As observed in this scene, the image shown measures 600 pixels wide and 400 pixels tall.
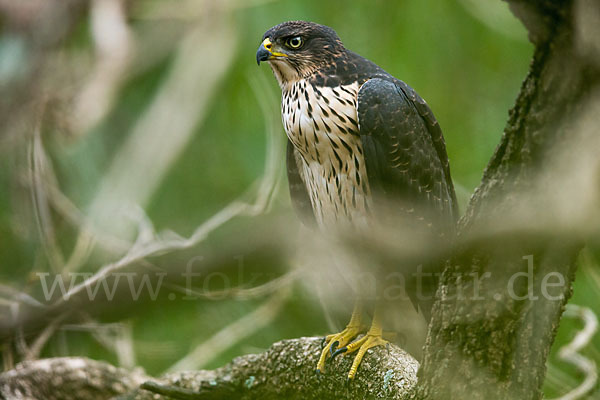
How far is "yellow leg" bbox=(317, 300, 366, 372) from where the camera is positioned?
2.58 metres

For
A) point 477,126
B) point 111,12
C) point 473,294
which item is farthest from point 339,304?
point 111,12

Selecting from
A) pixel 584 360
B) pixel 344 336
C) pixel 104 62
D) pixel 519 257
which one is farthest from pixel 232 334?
pixel 519 257

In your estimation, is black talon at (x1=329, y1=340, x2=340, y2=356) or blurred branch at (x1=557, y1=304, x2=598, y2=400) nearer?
black talon at (x1=329, y1=340, x2=340, y2=356)

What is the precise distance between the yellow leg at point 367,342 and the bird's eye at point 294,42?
116cm

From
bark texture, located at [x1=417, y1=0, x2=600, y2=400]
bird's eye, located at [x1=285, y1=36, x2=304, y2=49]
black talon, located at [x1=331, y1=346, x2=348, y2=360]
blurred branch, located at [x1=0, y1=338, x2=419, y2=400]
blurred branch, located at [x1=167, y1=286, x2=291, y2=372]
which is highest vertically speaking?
bird's eye, located at [x1=285, y1=36, x2=304, y2=49]

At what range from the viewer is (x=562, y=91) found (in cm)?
125

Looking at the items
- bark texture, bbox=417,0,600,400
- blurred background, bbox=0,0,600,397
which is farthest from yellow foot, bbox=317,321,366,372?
blurred background, bbox=0,0,600,397

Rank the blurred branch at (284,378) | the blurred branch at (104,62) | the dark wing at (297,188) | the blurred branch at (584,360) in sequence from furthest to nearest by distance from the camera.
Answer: the blurred branch at (104,62) → the blurred branch at (584,360) → the dark wing at (297,188) → the blurred branch at (284,378)

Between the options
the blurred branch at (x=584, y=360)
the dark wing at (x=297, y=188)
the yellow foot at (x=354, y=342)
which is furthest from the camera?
the blurred branch at (x=584, y=360)

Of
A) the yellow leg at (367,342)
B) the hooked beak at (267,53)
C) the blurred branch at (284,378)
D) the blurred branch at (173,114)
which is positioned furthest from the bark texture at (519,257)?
the blurred branch at (173,114)

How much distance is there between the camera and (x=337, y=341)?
105 inches

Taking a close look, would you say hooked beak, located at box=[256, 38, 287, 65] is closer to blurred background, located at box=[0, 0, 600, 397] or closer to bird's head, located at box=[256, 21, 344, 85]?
bird's head, located at box=[256, 21, 344, 85]

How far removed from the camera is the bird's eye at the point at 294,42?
2.85m

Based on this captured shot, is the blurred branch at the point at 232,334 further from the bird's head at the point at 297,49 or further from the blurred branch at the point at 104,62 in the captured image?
the blurred branch at the point at 104,62
